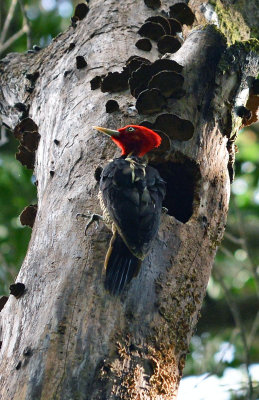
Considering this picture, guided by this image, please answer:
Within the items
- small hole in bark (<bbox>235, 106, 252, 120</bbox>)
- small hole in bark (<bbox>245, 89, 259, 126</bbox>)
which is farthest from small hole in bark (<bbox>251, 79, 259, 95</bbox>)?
small hole in bark (<bbox>235, 106, 252, 120</bbox>)

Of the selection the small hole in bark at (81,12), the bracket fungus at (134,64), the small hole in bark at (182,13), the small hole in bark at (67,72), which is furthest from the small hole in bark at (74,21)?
the bracket fungus at (134,64)

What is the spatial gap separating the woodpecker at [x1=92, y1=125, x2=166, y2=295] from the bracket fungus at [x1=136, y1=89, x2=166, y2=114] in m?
0.21

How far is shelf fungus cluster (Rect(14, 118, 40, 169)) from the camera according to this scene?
437 cm

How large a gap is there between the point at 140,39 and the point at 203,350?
161 inches

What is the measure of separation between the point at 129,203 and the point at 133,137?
0.50 m

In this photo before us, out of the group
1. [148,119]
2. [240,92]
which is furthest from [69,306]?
[240,92]

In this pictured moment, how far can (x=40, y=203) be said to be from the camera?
3785 mm

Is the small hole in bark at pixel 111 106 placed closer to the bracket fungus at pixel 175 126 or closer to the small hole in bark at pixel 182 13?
the bracket fungus at pixel 175 126

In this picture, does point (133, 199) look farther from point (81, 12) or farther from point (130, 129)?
point (81, 12)

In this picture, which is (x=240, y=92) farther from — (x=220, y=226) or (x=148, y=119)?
(x=220, y=226)

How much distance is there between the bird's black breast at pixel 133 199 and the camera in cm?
318

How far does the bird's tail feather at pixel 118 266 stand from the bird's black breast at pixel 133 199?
0.12 ft

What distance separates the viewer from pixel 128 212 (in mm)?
3330

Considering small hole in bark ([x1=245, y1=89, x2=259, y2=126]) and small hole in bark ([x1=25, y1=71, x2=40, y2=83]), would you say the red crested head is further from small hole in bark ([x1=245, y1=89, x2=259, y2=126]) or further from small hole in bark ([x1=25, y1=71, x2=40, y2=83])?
small hole in bark ([x1=25, y1=71, x2=40, y2=83])
